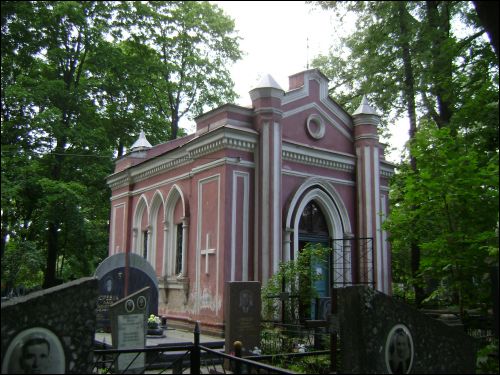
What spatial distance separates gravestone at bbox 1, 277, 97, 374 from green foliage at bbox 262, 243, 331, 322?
8.23 m

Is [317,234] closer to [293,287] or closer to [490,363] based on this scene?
[293,287]

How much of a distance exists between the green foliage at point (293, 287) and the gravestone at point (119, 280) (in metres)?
3.52

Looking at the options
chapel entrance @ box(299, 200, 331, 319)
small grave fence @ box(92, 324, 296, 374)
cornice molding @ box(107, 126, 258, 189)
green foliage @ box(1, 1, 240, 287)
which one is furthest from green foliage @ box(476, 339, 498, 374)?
green foliage @ box(1, 1, 240, 287)

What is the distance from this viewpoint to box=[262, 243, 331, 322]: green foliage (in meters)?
14.1

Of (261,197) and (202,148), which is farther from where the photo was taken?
(202,148)

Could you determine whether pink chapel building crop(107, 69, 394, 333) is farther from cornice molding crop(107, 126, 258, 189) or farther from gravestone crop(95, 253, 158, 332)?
gravestone crop(95, 253, 158, 332)

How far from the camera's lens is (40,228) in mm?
23266

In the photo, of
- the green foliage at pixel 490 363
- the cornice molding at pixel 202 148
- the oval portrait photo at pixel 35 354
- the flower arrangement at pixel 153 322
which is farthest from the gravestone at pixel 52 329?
the cornice molding at pixel 202 148

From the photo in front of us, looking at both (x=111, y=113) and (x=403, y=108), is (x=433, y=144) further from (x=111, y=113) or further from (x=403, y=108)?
(x=111, y=113)

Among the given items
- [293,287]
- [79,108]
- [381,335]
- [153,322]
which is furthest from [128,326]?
[79,108]

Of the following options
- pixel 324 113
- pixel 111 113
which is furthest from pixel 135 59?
pixel 324 113

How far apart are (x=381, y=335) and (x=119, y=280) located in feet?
36.1

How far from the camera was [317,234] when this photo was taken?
17828 millimetres

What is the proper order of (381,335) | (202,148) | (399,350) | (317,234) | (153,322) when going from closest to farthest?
1. (381,335)
2. (399,350)
3. (153,322)
4. (202,148)
5. (317,234)
